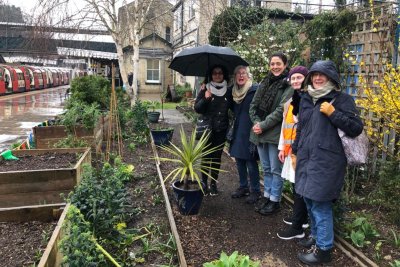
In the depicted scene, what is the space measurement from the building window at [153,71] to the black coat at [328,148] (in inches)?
967

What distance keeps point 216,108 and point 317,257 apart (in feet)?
7.69

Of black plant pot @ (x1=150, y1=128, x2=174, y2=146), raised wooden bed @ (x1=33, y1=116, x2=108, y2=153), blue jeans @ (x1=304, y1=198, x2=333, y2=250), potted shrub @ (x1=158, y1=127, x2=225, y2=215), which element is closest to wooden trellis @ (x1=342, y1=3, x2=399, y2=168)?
blue jeans @ (x1=304, y1=198, x2=333, y2=250)

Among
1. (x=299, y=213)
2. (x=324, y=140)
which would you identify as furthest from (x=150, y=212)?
(x=324, y=140)

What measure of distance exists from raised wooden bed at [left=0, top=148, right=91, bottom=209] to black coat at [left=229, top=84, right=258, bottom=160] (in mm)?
2298

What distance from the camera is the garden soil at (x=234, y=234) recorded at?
11.9 feet

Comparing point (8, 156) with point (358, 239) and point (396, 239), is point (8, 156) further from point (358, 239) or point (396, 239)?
point (396, 239)

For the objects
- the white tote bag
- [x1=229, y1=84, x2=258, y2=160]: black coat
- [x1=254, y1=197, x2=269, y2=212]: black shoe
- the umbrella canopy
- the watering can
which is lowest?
[x1=254, y1=197, x2=269, y2=212]: black shoe

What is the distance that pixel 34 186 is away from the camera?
476 cm

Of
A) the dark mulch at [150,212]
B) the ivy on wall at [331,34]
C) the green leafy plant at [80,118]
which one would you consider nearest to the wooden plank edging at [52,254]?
the dark mulch at [150,212]

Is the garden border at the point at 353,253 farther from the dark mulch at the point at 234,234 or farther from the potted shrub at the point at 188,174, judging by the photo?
the potted shrub at the point at 188,174

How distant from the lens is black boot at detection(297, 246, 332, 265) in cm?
341

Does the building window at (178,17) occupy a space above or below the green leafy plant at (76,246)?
above

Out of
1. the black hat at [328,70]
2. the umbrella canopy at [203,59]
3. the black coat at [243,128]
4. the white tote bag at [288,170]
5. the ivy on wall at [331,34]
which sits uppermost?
the ivy on wall at [331,34]

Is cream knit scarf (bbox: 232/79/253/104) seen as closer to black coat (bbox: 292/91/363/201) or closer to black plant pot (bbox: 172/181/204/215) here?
black plant pot (bbox: 172/181/204/215)
